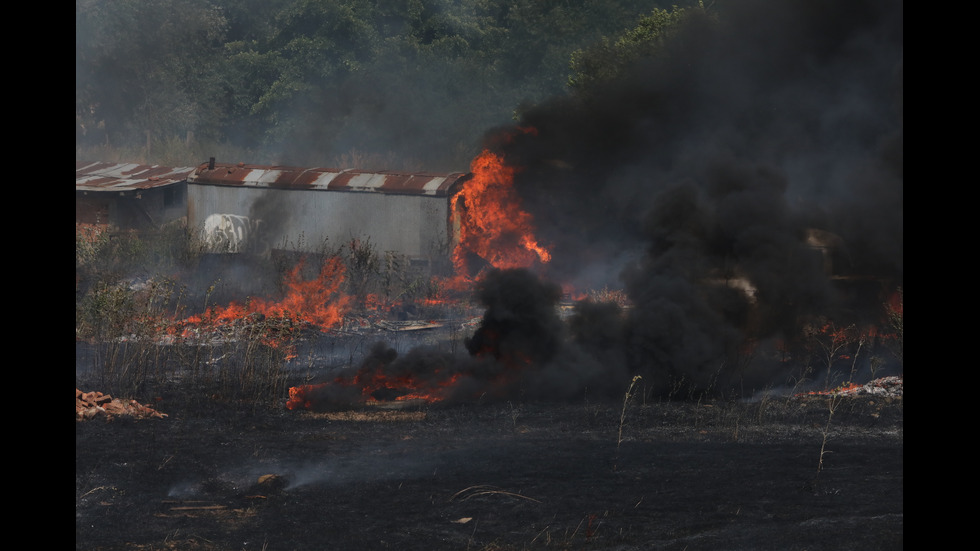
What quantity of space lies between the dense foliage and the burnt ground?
27.5m

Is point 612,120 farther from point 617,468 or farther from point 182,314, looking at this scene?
point 617,468

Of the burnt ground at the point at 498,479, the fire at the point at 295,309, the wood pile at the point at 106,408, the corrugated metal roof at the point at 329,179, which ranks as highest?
the corrugated metal roof at the point at 329,179

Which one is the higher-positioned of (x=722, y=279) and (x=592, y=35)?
(x=592, y=35)

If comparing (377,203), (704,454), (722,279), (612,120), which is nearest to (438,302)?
(377,203)

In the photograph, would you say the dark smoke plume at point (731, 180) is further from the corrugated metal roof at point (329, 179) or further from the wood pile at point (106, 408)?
the wood pile at point (106, 408)

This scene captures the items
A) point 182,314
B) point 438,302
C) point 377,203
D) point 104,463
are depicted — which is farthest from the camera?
point 377,203

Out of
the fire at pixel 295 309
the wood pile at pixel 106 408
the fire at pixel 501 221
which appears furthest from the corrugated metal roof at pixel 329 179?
the wood pile at pixel 106 408

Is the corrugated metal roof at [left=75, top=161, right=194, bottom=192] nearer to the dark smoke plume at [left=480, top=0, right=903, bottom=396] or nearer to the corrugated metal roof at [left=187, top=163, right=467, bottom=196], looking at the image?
the corrugated metal roof at [left=187, top=163, right=467, bottom=196]

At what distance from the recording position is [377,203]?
25062 millimetres

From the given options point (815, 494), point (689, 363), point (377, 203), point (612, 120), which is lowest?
point (815, 494)

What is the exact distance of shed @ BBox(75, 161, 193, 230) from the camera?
94.9 ft

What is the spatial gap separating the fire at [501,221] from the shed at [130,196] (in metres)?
13.1

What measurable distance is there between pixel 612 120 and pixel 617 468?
484 inches

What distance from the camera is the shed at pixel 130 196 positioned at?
28.9 m
